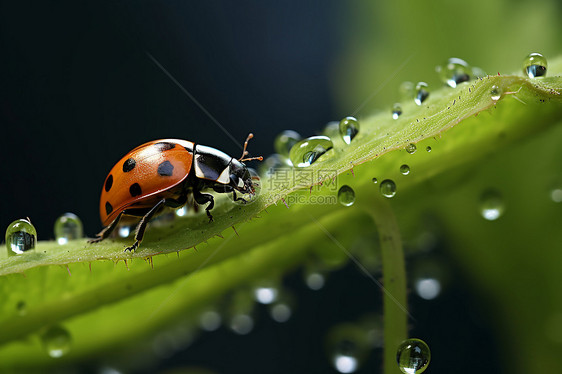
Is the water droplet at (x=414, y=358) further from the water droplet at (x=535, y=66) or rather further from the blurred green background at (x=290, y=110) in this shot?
the water droplet at (x=535, y=66)

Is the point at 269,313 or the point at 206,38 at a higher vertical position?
the point at 206,38

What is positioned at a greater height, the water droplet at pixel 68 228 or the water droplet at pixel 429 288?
the water droplet at pixel 68 228

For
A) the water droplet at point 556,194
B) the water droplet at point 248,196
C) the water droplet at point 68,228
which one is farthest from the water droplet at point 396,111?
the water droplet at point 68,228

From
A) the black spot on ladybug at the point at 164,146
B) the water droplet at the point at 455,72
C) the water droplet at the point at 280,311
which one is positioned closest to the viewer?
the water droplet at the point at 455,72

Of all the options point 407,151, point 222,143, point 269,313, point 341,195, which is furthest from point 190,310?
point 222,143

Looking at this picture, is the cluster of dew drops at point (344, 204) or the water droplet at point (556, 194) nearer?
the cluster of dew drops at point (344, 204)

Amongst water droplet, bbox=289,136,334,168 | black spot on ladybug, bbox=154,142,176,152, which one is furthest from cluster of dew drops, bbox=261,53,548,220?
black spot on ladybug, bbox=154,142,176,152

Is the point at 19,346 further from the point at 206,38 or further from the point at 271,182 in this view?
the point at 206,38
